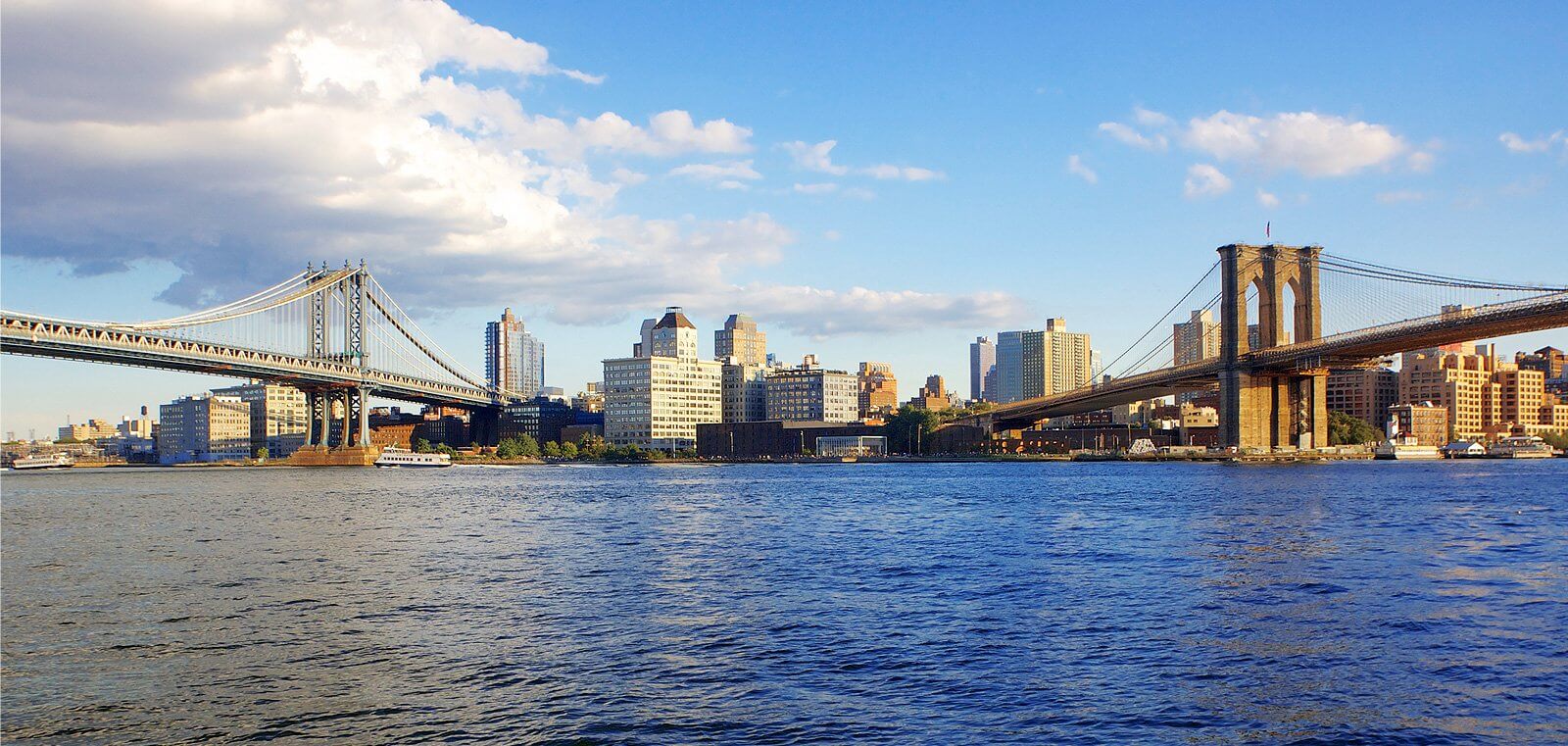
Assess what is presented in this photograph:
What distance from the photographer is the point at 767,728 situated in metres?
12.0

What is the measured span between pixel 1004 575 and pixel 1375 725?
11.3 meters

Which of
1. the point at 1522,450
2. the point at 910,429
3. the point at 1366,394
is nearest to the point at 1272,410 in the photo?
the point at 1522,450

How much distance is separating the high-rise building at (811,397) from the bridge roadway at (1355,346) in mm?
65420

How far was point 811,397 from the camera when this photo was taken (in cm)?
19062

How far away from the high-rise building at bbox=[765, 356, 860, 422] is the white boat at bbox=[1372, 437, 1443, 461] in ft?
289

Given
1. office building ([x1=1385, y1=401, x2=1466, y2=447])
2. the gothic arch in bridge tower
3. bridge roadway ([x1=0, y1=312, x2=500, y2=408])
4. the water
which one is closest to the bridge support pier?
the gothic arch in bridge tower

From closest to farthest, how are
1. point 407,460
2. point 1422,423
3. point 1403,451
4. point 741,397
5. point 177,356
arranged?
point 177,356, point 1403,451, point 407,460, point 1422,423, point 741,397

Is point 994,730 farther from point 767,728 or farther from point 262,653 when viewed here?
point 262,653

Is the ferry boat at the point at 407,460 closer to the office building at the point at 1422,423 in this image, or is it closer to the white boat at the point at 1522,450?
the office building at the point at 1422,423

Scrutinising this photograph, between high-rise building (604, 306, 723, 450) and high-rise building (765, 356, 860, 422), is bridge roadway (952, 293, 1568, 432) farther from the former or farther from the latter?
high-rise building (604, 306, 723, 450)

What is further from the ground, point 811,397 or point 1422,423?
point 811,397

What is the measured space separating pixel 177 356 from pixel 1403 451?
115330mm

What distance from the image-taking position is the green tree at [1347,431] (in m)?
119

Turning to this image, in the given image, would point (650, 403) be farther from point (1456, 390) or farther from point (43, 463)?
point (1456, 390)
